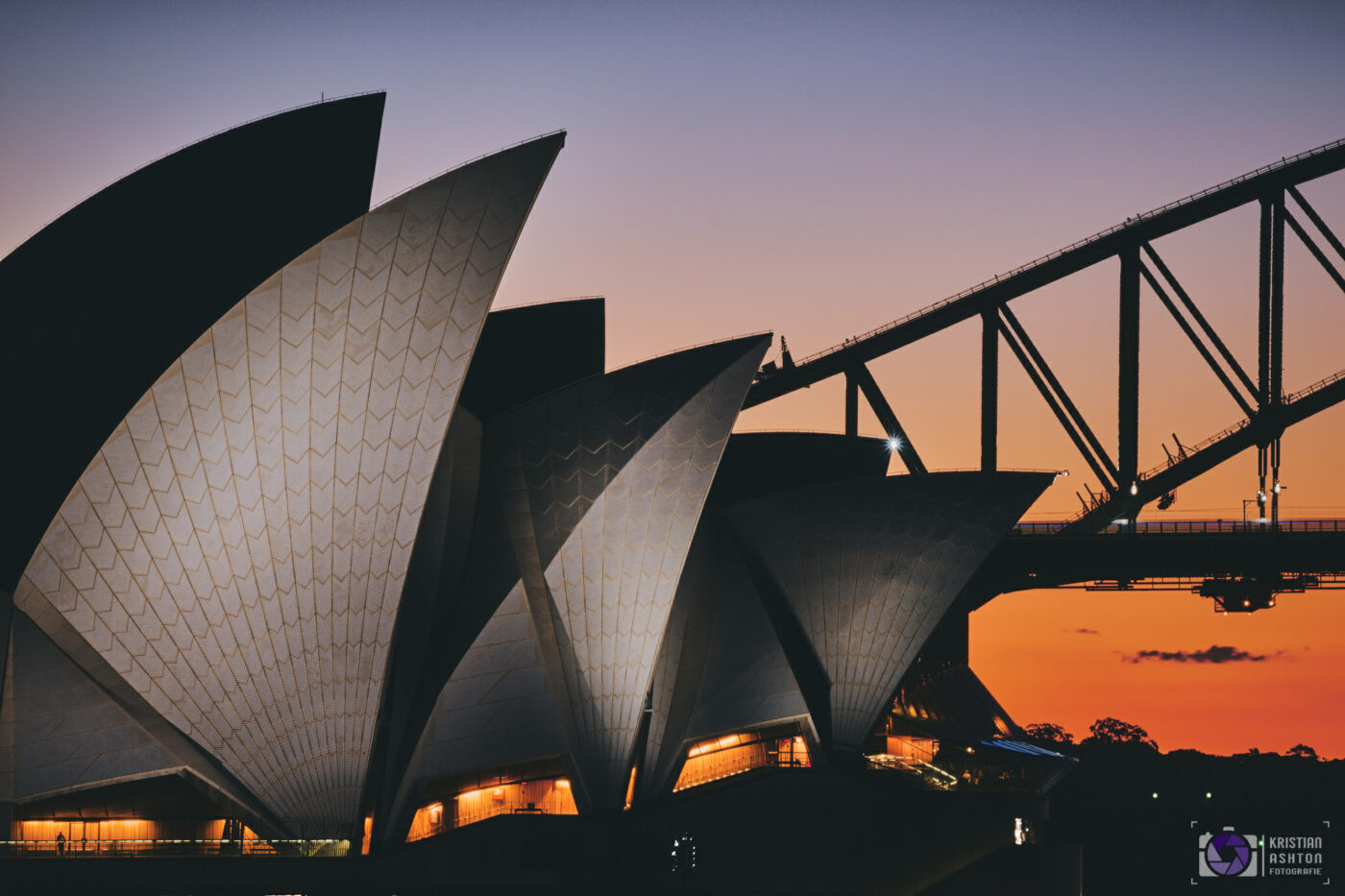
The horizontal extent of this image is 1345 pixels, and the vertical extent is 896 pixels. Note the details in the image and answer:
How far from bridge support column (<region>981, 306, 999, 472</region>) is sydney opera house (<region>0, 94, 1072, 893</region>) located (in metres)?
33.3

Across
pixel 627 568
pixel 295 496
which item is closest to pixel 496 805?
pixel 627 568

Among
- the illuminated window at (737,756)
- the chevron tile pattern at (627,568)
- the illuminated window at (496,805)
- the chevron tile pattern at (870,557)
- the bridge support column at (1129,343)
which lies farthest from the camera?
the bridge support column at (1129,343)

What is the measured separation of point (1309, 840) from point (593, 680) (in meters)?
49.2

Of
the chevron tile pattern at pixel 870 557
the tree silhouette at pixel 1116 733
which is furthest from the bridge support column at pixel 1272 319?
the tree silhouette at pixel 1116 733

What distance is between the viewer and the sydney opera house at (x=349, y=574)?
3503 centimetres

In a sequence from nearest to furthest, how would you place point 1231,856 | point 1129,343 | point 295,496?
1. point 295,496
2. point 1231,856
3. point 1129,343

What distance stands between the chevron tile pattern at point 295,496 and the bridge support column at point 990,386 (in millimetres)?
46148

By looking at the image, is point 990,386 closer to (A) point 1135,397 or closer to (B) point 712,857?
(A) point 1135,397

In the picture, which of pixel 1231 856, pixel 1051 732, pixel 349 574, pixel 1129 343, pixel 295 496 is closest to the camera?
pixel 295 496

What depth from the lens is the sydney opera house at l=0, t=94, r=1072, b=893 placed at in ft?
115

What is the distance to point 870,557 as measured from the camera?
48188 mm

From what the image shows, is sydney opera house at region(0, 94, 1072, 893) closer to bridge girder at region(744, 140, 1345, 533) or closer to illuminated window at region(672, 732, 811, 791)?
illuminated window at region(672, 732, 811, 791)

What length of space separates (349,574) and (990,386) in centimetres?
4779

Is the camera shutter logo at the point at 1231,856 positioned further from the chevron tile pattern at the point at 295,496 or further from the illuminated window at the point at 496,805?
the chevron tile pattern at the point at 295,496
